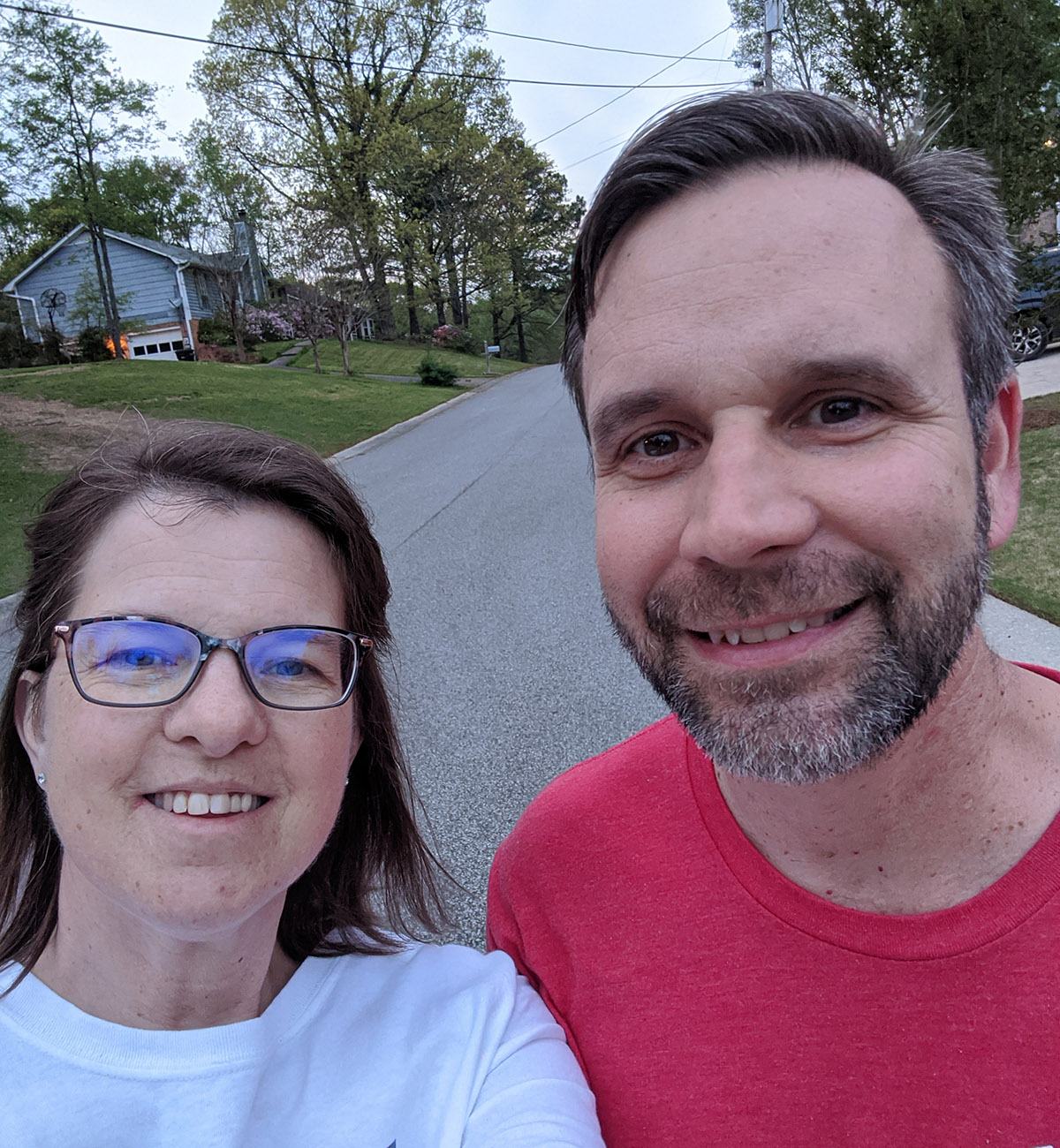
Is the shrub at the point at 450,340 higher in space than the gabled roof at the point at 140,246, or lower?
lower

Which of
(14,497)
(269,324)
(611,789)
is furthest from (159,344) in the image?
(611,789)

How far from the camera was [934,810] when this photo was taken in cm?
138

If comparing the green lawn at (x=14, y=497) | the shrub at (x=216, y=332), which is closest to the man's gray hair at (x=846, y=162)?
the green lawn at (x=14, y=497)

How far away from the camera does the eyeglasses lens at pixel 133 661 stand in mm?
1327

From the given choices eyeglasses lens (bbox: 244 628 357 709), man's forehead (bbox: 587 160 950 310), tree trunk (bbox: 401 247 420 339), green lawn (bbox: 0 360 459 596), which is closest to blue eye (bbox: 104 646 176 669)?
eyeglasses lens (bbox: 244 628 357 709)

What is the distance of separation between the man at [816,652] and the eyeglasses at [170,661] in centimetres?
53

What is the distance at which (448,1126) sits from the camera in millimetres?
1297

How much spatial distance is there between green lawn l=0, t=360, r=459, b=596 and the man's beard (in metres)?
12.2

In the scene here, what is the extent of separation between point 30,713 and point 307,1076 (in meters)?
0.79

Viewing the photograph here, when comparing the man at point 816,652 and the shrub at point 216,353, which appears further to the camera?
the shrub at point 216,353

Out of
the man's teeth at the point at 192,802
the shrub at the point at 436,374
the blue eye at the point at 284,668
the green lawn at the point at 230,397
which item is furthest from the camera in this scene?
the shrub at the point at 436,374

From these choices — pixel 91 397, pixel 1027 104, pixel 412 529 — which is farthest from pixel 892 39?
pixel 91 397

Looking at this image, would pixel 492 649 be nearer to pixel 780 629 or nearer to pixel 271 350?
pixel 780 629

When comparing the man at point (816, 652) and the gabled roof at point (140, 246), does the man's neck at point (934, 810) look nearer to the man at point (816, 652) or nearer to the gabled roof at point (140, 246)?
the man at point (816, 652)
